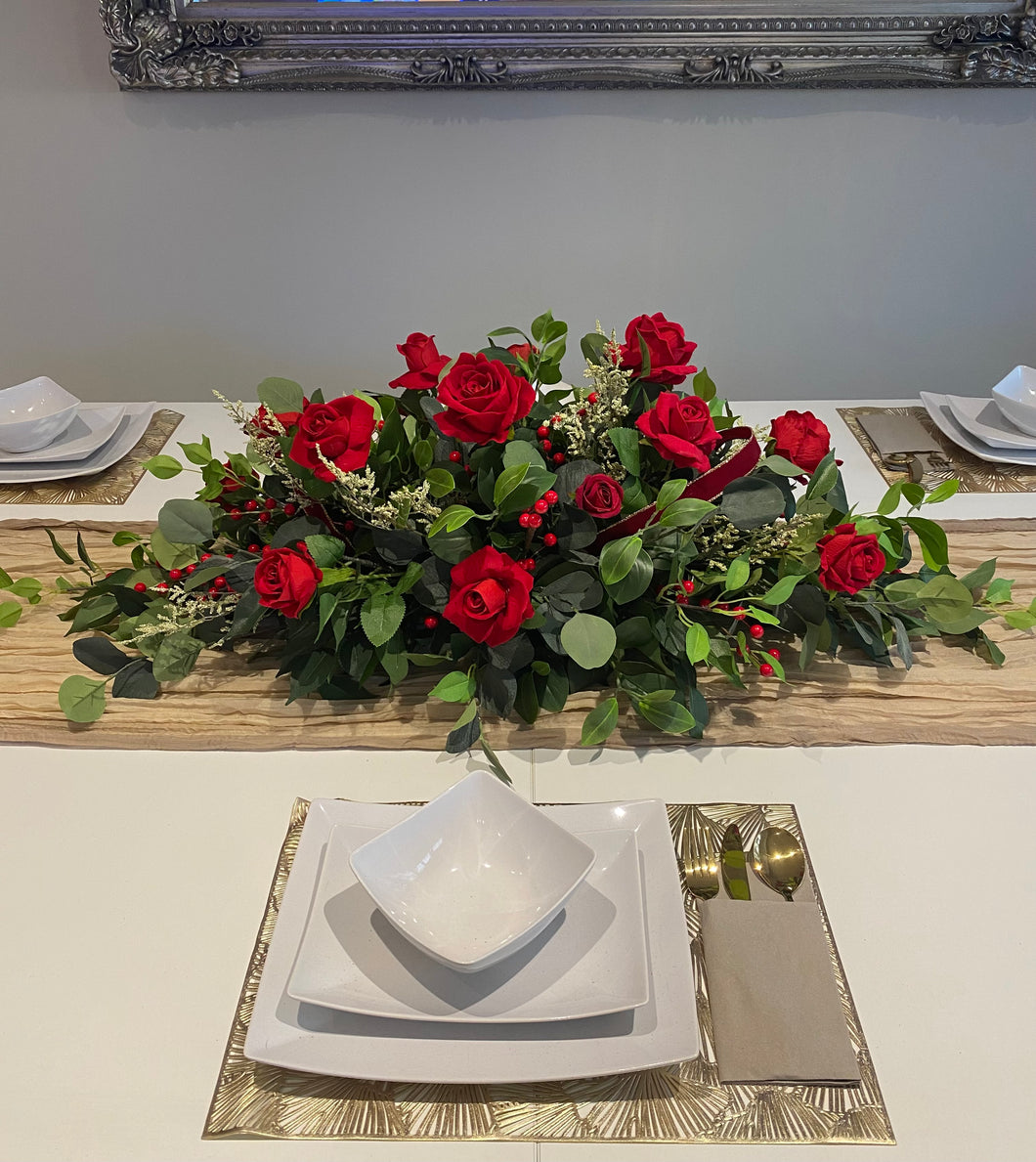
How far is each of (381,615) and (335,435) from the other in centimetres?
17

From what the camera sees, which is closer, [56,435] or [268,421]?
[268,421]

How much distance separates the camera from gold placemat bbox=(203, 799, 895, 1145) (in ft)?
2.05

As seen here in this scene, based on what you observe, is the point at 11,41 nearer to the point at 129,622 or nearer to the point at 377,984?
the point at 129,622

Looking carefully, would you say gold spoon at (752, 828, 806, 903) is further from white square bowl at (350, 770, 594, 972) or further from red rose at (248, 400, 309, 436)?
red rose at (248, 400, 309, 436)

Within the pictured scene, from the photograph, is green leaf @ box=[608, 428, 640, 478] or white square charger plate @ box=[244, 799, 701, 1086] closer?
white square charger plate @ box=[244, 799, 701, 1086]

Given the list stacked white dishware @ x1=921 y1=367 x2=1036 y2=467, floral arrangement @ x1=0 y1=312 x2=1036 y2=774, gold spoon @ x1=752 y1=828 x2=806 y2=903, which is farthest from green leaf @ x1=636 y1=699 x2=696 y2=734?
stacked white dishware @ x1=921 y1=367 x2=1036 y2=467

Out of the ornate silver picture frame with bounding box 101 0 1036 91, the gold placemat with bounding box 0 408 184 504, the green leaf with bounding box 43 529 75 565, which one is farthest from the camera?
the ornate silver picture frame with bounding box 101 0 1036 91

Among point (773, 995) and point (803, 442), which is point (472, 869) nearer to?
point (773, 995)

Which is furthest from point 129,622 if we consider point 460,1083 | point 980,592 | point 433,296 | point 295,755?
point 433,296

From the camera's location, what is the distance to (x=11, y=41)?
212 centimetres

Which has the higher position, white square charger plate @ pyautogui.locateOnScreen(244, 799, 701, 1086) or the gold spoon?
white square charger plate @ pyautogui.locateOnScreen(244, 799, 701, 1086)

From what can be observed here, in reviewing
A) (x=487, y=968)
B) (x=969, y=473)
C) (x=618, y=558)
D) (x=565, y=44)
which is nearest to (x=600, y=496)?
(x=618, y=558)

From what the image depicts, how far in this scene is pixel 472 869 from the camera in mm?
744

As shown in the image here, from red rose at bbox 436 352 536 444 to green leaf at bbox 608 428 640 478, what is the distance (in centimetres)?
10
